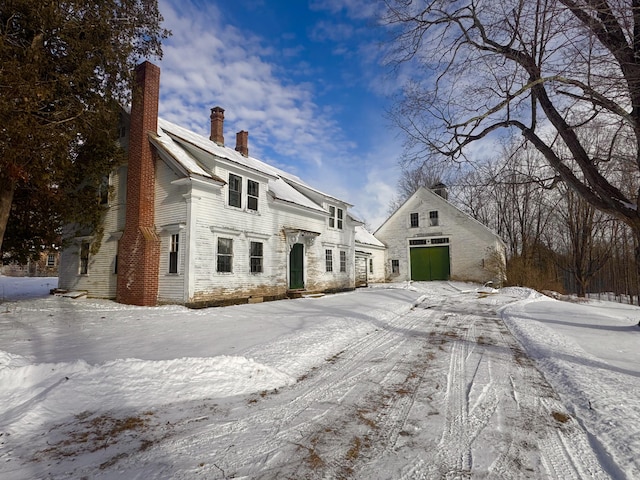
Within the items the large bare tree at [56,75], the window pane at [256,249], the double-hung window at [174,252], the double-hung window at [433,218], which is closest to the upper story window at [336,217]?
the window pane at [256,249]

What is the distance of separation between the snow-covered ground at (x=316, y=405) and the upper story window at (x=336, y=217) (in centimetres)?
1303

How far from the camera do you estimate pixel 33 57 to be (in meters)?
7.26

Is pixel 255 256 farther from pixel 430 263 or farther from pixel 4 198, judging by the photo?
pixel 430 263

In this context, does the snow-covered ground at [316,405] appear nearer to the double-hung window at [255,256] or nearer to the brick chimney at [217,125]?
the double-hung window at [255,256]

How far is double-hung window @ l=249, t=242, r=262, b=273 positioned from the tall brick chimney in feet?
11.9

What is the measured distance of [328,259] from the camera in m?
18.8

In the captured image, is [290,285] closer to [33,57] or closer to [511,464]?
[33,57]

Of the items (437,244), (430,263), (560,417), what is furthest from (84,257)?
(437,244)

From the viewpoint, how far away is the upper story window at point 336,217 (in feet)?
64.4

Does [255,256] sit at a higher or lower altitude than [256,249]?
lower

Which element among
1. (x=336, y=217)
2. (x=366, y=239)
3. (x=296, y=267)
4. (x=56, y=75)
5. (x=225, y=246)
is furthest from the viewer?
(x=366, y=239)

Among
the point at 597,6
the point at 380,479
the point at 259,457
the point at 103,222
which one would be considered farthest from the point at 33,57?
the point at 597,6

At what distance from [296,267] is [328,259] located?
301 centimetres

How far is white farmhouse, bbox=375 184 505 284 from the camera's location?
24.5 m
